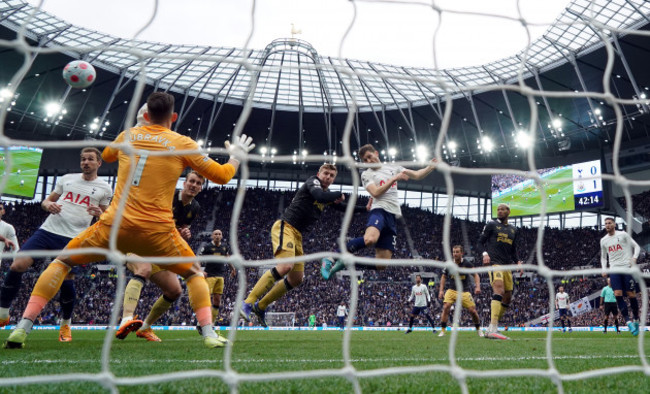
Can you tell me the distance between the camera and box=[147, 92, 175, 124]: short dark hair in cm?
372

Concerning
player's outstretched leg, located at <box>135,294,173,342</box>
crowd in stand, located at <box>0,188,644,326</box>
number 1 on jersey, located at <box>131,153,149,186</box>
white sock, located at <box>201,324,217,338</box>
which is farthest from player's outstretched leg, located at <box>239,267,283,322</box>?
crowd in stand, located at <box>0,188,644,326</box>

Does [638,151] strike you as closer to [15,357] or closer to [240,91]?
[240,91]

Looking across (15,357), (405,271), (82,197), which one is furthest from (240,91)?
(15,357)

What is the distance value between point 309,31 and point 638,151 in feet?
80.4

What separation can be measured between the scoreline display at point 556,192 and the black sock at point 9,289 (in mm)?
25375

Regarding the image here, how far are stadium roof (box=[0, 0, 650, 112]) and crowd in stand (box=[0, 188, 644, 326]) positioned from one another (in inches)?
341

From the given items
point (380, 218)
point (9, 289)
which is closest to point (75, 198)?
point (9, 289)

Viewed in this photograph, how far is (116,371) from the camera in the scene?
333cm

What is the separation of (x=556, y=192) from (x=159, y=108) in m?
29.3

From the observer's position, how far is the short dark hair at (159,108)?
3721 mm

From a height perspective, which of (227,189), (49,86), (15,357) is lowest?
(15,357)

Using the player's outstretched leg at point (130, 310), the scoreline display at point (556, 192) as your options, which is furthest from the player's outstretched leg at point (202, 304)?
the scoreline display at point (556, 192)

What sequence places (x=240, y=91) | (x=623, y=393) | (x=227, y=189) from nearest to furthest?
(x=623, y=393) → (x=240, y=91) → (x=227, y=189)

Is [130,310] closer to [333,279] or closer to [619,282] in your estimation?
[619,282]
